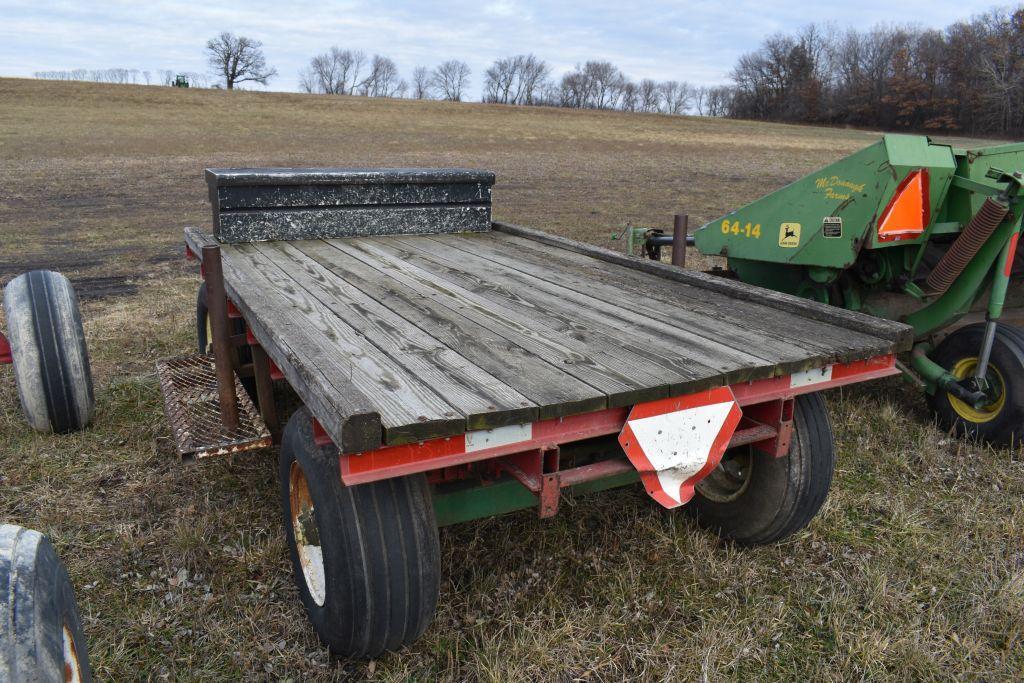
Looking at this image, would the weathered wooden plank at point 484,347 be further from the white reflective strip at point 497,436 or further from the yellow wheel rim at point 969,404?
the yellow wheel rim at point 969,404

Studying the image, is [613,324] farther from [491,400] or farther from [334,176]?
[334,176]

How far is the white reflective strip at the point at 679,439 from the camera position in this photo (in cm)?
234

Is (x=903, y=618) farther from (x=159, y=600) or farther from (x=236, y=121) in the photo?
(x=236, y=121)

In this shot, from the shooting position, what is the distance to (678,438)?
240cm

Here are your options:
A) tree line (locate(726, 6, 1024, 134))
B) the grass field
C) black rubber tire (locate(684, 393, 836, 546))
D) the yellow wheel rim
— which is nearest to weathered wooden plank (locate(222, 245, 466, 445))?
the grass field

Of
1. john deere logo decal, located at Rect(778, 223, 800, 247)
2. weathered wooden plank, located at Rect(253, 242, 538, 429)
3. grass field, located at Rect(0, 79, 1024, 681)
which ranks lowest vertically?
grass field, located at Rect(0, 79, 1024, 681)

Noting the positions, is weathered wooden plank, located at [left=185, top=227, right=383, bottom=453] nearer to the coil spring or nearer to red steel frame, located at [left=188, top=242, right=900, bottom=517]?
red steel frame, located at [left=188, top=242, right=900, bottom=517]

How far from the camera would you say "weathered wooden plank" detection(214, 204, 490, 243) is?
4.80m

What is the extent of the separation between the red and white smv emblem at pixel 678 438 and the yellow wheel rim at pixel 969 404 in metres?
2.44

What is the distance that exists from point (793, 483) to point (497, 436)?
4.72 feet

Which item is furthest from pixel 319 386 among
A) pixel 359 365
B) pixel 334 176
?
pixel 334 176

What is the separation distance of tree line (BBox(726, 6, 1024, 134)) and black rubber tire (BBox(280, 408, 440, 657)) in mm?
46115

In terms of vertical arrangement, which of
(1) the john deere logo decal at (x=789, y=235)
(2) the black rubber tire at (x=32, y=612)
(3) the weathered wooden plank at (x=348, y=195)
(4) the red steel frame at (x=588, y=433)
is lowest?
(2) the black rubber tire at (x=32, y=612)

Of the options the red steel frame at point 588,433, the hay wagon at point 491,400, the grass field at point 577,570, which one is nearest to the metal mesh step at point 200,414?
the hay wagon at point 491,400
